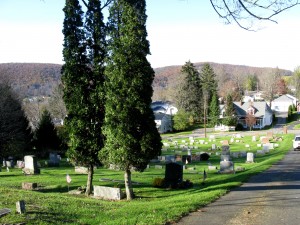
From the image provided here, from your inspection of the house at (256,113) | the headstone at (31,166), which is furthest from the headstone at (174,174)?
the house at (256,113)

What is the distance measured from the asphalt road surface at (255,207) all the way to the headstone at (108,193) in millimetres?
5186

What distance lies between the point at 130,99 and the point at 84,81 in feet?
11.7

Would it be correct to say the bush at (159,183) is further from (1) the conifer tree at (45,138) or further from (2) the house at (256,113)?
(2) the house at (256,113)

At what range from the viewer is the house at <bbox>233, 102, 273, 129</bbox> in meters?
76.1

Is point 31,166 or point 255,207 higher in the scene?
point 255,207

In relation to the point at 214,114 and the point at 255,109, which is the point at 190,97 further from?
the point at 255,109

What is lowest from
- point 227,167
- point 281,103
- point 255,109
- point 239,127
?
point 227,167

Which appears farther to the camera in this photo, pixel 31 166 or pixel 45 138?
pixel 45 138

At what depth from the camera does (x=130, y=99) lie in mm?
16406

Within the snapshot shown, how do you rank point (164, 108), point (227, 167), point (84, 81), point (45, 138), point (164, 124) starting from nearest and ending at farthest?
point (84, 81)
point (227, 167)
point (45, 138)
point (164, 124)
point (164, 108)

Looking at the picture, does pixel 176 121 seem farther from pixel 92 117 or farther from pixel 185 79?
pixel 92 117

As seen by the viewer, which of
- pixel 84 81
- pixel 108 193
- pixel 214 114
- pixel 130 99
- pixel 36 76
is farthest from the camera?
pixel 36 76

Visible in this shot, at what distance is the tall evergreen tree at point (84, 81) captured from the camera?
18562 millimetres

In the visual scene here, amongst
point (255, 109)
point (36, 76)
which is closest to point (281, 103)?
point (255, 109)
